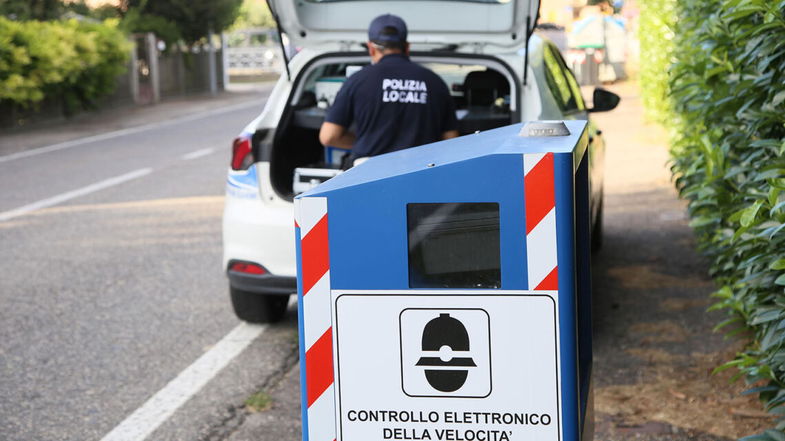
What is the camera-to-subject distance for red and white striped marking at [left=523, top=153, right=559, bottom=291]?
2.86 m

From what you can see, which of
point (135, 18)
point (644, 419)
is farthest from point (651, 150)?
point (135, 18)

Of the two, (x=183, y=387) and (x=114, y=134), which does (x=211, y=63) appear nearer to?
(x=114, y=134)

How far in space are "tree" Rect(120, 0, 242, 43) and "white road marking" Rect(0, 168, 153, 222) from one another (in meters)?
20.9

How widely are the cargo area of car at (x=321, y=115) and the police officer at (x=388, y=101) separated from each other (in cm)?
45

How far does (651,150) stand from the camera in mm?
15430

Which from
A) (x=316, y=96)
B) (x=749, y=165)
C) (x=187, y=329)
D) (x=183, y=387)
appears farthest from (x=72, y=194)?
(x=749, y=165)

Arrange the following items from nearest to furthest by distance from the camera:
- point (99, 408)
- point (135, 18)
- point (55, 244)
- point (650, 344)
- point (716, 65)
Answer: point (99, 408), point (716, 65), point (650, 344), point (55, 244), point (135, 18)

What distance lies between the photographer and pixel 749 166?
454 centimetres

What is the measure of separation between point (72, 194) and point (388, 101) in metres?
7.16

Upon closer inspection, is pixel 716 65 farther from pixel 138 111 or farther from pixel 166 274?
pixel 138 111

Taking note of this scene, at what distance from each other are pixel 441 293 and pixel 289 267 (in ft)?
9.16

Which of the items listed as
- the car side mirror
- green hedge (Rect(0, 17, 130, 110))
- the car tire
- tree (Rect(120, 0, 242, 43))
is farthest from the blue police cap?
tree (Rect(120, 0, 242, 43))

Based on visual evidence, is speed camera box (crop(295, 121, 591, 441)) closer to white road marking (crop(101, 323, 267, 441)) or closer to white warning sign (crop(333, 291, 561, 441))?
white warning sign (crop(333, 291, 561, 441))

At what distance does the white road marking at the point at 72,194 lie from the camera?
1070cm
